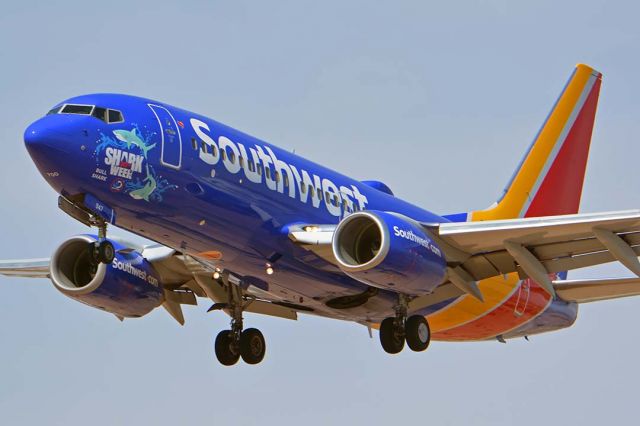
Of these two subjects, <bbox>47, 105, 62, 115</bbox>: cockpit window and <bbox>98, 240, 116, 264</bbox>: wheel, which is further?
<bbox>98, 240, 116, 264</bbox>: wheel

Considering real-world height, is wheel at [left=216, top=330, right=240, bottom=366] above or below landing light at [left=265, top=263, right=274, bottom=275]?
below

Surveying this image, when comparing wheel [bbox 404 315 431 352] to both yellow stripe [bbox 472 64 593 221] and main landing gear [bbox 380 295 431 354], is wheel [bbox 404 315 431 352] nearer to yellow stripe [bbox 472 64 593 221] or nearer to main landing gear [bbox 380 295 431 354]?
main landing gear [bbox 380 295 431 354]

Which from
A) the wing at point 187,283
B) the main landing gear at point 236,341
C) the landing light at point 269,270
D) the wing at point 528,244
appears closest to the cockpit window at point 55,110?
the wing at point 528,244

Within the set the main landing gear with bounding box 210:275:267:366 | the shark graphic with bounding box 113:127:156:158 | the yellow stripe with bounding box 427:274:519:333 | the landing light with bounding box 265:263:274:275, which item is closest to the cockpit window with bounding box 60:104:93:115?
the shark graphic with bounding box 113:127:156:158

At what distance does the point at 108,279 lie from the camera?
107ft

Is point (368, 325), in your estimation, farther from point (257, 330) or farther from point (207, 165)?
point (207, 165)

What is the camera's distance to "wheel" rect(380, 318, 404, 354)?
3155 centimetres

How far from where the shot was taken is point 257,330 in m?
34.3

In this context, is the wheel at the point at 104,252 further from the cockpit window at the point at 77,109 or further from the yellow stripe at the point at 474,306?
the yellow stripe at the point at 474,306

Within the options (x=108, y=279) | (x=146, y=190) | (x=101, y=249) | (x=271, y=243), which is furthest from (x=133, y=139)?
(x=108, y=279)

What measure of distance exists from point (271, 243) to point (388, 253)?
267cm

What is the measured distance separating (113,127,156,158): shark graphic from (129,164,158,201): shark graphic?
486mm

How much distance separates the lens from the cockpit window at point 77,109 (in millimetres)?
26391

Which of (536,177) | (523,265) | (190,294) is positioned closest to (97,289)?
(190,294)
